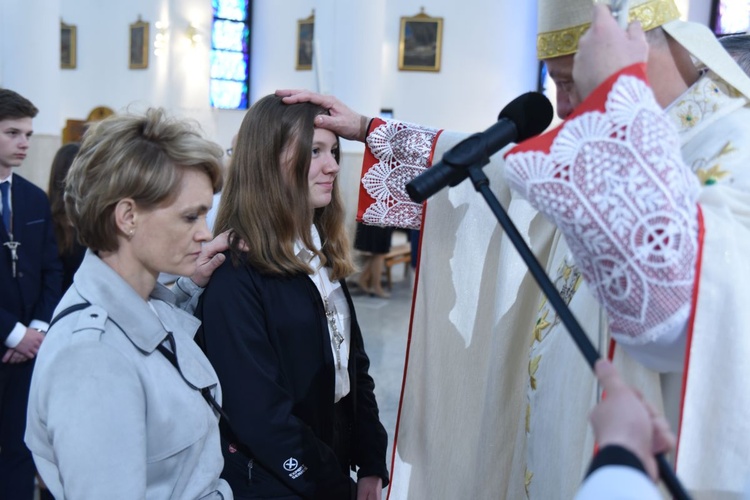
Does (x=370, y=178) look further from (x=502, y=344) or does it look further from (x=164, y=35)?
(x=164, y=35)

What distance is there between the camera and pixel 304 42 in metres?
14.0

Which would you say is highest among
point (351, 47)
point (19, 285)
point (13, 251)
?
point (351, 47)

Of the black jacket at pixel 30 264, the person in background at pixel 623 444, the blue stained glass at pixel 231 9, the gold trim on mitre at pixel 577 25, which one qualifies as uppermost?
the blue stained glass at pixel 231 9

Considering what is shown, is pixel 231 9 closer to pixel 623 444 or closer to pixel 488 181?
pixel 488 181

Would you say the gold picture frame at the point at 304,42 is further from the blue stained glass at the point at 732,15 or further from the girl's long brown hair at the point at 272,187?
the girl's long brown hair at the point at 272,187

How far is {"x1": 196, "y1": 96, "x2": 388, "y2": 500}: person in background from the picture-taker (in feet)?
5.68

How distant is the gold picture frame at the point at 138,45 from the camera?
12992 millimetres

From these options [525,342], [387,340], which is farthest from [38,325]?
[387,340]

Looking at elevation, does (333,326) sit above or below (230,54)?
below

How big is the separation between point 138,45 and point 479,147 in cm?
1340

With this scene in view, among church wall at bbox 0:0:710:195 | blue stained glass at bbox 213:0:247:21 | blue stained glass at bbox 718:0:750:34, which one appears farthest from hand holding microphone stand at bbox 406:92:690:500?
blue stained glass at bbox 213:0:247:21

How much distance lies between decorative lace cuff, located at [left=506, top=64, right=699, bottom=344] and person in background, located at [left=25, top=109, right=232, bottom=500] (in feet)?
2.49

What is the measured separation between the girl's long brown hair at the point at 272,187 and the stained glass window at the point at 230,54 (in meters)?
13.2

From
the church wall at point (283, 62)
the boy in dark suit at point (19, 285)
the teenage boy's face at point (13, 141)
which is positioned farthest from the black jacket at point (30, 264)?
the church wall at point (283, 62)
